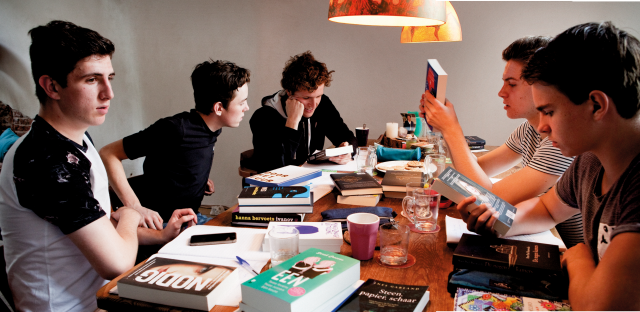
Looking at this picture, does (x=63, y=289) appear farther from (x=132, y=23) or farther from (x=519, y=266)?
(x=132, y=23)

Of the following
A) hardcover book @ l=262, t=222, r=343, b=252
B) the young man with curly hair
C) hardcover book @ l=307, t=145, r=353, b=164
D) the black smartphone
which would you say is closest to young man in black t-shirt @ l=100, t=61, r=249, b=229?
the young man with curly hair

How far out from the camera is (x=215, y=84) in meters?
2.14

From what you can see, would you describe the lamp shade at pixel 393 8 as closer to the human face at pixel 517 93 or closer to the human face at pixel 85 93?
the human face at pixel 517 93

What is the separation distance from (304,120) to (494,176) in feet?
4.63

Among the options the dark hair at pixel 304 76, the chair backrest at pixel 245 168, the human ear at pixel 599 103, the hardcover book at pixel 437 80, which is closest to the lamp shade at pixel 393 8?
the hardcover book at pixel 437 80

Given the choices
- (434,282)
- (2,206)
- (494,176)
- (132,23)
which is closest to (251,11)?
(132,23)

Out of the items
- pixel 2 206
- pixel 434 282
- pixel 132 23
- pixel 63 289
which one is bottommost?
pixel 63 289

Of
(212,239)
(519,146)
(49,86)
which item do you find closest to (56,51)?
(49,86)

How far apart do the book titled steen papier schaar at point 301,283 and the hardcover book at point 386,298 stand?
0.04 meters

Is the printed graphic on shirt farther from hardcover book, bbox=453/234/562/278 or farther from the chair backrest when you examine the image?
the chair backrest

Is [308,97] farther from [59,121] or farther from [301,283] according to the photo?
[301,283]

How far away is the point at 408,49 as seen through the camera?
399 cm

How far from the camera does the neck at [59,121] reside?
126 cm

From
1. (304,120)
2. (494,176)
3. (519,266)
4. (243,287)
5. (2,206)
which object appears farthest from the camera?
(304,120)
